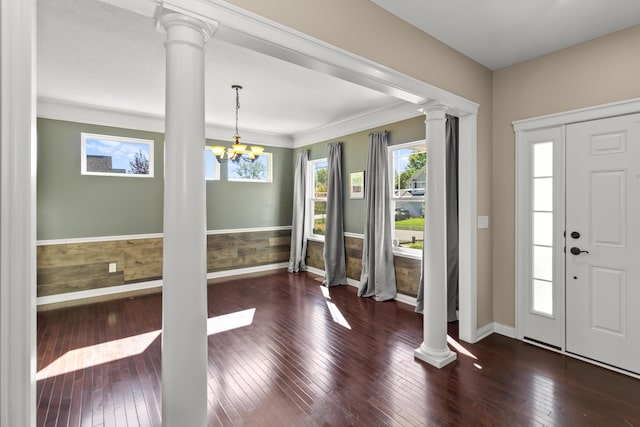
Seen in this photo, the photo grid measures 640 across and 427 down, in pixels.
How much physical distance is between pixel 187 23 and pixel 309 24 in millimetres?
773

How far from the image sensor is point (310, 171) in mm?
6422

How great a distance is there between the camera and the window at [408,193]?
14.3 feet

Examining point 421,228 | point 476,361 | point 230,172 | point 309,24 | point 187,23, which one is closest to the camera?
point 187,23

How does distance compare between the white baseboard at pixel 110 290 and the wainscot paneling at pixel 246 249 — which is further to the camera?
the wainscot paneling at pixel 246 249

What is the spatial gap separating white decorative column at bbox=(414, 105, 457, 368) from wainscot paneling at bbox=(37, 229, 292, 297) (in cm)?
403

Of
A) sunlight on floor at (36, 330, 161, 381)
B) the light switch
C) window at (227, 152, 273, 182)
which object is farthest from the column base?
window at (227, 152, 273, 182)

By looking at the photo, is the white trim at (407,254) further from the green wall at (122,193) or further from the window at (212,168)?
the window at (212,168)

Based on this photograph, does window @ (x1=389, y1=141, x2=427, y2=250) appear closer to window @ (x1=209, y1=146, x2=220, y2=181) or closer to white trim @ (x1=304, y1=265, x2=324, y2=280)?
white trim @ (x1=304, y1=265, x2=324, y2=280)

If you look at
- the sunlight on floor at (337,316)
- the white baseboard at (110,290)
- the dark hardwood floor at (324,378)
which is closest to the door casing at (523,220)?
the dark hardwood floor at (324,378)

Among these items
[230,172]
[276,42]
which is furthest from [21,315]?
[230,172]

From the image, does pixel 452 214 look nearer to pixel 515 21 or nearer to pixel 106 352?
pixel 515 21

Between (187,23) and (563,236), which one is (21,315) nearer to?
(187,23)

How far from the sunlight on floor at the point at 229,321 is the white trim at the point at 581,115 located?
3.74m

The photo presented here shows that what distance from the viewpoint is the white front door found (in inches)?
103
